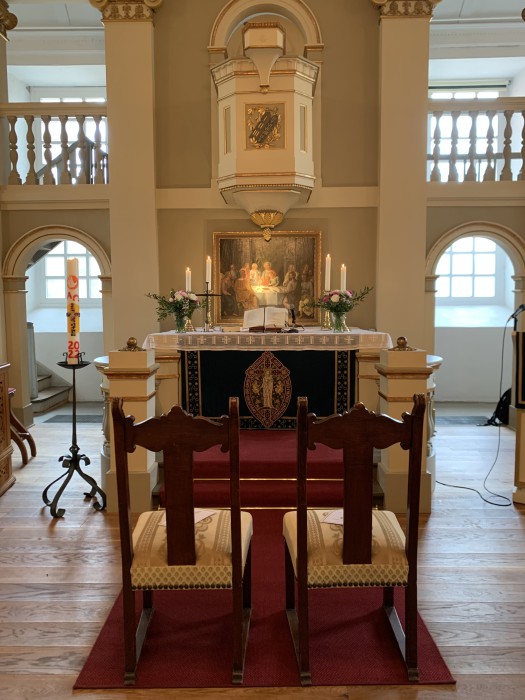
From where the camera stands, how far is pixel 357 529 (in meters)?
2.57

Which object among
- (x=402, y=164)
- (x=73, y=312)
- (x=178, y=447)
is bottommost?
(x=178, y=447)

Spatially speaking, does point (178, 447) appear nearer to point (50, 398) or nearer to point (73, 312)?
point (73, 312)

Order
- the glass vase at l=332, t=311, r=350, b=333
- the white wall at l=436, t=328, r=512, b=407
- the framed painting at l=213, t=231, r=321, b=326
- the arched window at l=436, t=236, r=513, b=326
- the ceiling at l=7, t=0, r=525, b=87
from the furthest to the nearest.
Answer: the arched window at l=436, t=236, r=513, b=326 < the white wall at l=436, t=328, r=512, b=407 < the ceiling at l=7, t=0, r=525, b=87 < the framed painting at l=213, t=231, r=321, b=326 < the glass vase at l=332, t=311, r=350, b=333

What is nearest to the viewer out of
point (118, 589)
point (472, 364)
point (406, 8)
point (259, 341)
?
point (118, 589)

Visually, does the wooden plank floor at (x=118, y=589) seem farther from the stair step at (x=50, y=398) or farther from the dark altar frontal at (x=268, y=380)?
the stair step at (x=50, y=398)

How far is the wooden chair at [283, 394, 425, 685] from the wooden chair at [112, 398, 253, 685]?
0.27m

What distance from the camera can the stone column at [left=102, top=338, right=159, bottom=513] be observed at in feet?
15.2

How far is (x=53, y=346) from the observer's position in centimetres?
1070

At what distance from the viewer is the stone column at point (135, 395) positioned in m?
4.64

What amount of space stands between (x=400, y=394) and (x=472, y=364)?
6.04m

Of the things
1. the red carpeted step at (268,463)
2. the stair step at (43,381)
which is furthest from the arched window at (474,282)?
the stair step at (43,381)

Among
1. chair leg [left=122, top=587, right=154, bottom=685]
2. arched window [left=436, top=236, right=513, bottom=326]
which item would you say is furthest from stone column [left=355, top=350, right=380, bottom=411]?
arched window [left=436, top=236, right=513, bottom=326]

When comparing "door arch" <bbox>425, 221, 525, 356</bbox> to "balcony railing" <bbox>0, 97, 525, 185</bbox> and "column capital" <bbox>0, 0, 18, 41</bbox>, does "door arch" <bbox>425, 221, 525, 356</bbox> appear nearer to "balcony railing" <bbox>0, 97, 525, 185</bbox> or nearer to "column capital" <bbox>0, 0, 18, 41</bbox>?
"balcony railing" <bbox>0, 97, 525, 185</bbox>

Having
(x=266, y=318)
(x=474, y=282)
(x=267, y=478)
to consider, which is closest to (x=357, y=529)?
(x=267, y=478)
